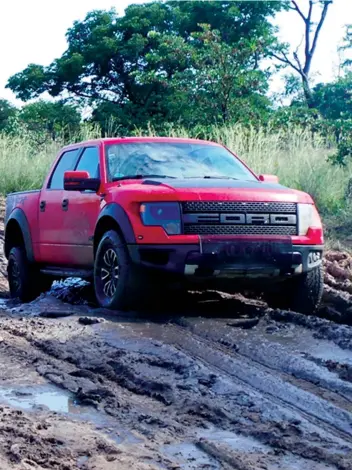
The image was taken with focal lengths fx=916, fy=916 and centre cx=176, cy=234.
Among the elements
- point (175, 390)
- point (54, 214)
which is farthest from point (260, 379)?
point (54, 214)

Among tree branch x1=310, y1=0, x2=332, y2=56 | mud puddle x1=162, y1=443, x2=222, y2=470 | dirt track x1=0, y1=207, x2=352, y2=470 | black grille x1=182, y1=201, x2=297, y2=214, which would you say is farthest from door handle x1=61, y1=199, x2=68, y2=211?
tree branch x1=310, y1=0, x2=332, y2=56

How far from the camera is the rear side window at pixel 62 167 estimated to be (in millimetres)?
9980

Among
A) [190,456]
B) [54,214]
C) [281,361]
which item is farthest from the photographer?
[54,214]

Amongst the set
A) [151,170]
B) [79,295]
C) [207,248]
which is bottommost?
[79,295]

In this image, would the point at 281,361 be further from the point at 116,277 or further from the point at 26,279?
the point at 26,279

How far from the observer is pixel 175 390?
5383 mm

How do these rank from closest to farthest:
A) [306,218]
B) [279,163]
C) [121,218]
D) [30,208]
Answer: [121,218]
[306,218]
[30,208]
[279,163]

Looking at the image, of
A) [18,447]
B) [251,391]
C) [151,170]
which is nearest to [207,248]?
[151,170]

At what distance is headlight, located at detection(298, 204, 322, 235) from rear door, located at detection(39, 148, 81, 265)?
8.54 ft

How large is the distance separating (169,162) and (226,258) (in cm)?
163

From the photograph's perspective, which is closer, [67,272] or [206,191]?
[206,191]

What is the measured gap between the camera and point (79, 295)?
10.2 m

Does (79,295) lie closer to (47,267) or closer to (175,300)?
(47,267)

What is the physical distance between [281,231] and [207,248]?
2.63 ft
